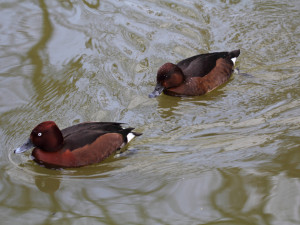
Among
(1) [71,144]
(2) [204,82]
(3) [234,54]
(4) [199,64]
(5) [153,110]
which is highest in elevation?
(3) [234,54]

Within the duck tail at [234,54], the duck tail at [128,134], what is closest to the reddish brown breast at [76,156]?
the duck tail at [128,134]

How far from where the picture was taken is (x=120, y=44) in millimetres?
8258

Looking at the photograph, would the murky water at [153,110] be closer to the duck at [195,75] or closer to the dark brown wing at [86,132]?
the duck at [195,75]

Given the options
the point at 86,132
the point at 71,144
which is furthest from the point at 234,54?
the point at 71,144

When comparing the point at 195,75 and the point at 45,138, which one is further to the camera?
the point at 195,75

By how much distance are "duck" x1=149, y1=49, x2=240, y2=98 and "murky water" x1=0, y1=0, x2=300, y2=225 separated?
0.53 feet

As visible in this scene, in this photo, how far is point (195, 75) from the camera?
23.6 feet

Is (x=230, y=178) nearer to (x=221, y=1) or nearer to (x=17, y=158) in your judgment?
(x=17, y=158)

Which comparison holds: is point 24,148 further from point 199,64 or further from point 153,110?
point 199,64

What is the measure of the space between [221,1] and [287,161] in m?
5.48

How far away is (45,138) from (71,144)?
31cm

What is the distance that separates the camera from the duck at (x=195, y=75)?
22.9 ft

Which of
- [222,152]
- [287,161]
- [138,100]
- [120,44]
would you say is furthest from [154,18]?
[287,161]

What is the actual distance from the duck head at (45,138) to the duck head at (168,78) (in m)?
2.05
